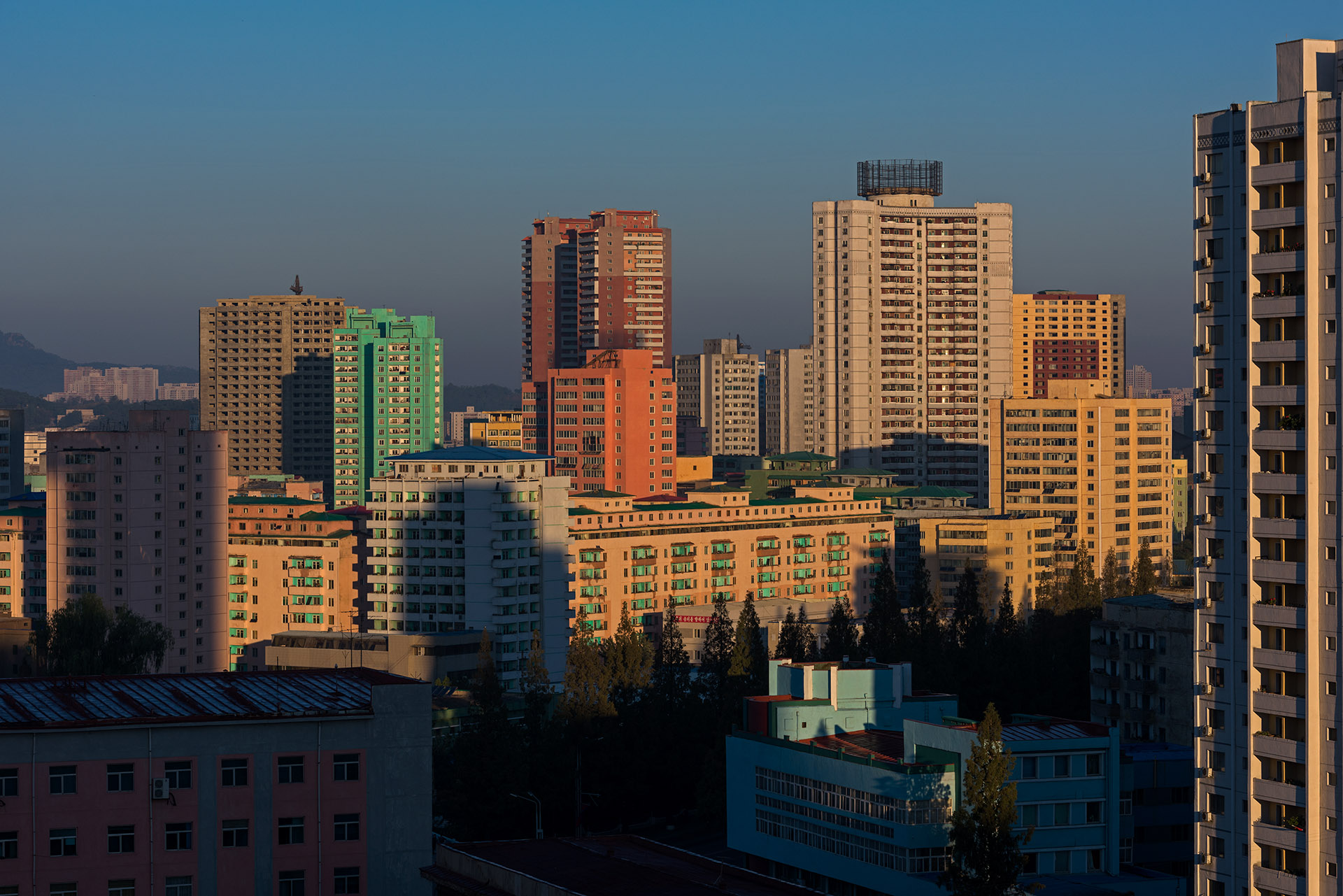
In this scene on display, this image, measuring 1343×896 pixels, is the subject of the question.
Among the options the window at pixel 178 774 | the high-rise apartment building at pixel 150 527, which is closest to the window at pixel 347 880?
the window at pixel 178 774

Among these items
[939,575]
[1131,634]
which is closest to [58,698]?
[1131,634]

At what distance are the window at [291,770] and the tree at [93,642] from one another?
2727 inches

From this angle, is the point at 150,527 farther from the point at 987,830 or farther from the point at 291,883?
the point at 987,830

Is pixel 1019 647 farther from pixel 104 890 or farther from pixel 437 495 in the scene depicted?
pixel 104 890

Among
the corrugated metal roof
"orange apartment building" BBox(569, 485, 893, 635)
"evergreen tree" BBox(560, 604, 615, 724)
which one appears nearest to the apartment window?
the corrugated metal roof

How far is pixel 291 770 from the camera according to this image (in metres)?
61.5

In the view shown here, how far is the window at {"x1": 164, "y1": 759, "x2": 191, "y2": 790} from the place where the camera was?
2375 inches

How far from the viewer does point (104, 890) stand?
195ft

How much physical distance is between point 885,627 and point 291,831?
78.5 m

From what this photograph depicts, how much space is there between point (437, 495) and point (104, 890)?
91218 millimetres

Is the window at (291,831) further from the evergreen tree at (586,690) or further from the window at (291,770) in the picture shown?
the evergreen tree at (586,690)

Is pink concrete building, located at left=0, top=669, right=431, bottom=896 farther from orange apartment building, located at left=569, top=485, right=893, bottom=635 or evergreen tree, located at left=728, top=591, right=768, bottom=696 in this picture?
orange apartment building, located at left=569, top=485, right=893, bottom=635

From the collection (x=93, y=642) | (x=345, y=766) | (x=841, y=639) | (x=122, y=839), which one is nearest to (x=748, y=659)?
(x=841, y=639)

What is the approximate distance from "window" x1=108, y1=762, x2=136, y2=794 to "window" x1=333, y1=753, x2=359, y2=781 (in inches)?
249
